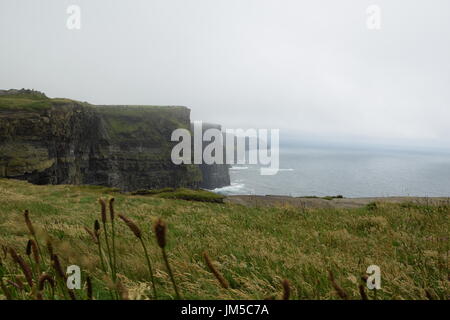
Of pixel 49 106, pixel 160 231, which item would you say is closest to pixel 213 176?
pixel 49 106

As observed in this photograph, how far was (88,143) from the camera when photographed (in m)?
96.9

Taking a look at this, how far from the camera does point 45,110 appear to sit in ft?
230

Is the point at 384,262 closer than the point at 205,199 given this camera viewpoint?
Yes

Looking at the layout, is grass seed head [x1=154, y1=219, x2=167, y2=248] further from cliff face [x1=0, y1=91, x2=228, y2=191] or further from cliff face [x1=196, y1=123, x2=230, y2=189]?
cliff face [x1=196, y1=123, x2=230, y2=189]

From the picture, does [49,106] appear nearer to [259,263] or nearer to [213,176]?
[259,263]

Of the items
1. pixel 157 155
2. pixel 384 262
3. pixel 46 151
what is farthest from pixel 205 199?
pixel 157 155

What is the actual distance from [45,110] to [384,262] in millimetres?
83844

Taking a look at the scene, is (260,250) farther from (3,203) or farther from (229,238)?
(3,203)

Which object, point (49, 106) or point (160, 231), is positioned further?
point (49, 106)

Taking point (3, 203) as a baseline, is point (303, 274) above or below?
above
